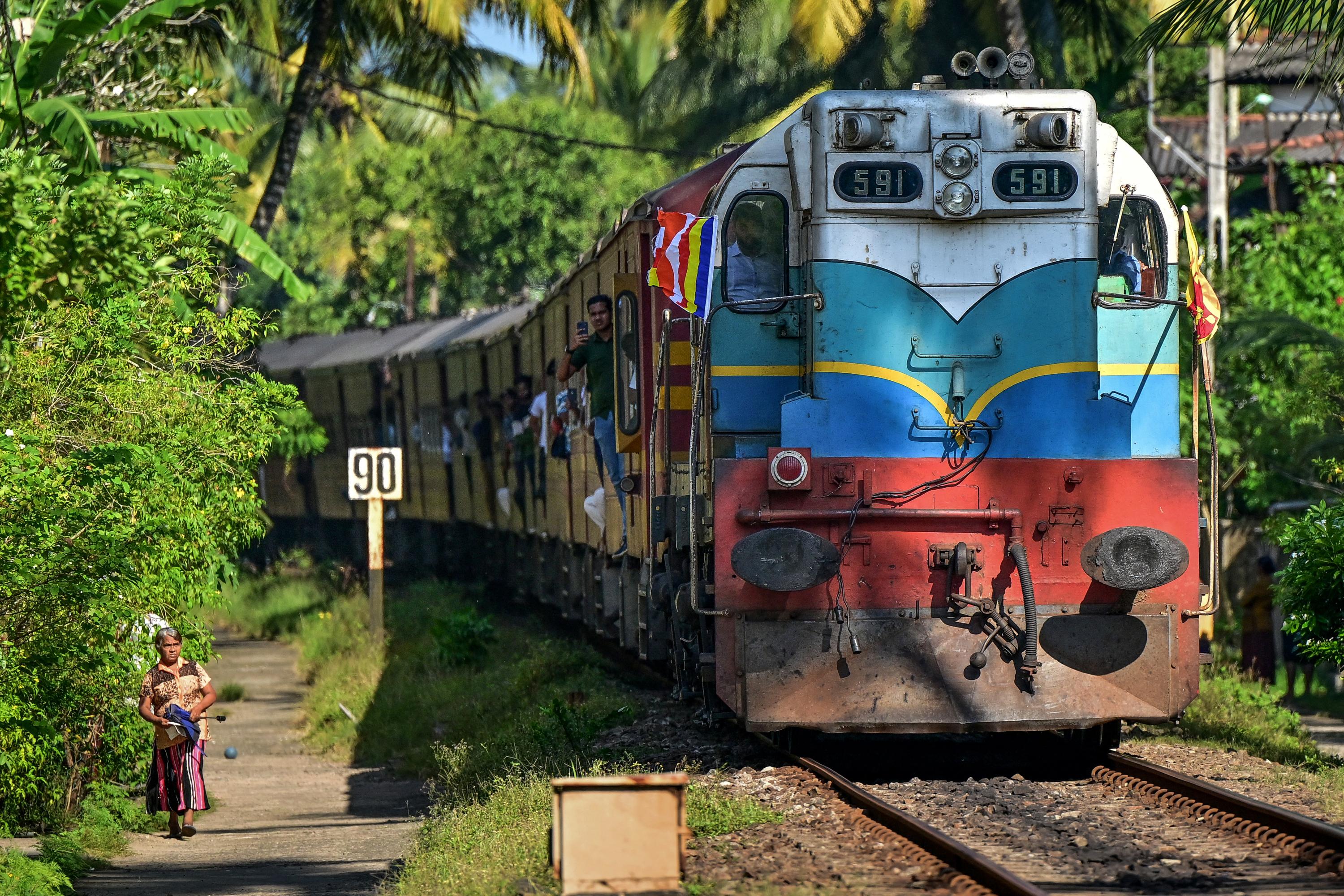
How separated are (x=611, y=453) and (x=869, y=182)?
4201 mm

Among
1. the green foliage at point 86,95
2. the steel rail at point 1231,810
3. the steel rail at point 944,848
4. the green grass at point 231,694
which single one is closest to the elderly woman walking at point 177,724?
the green foliage at point 86,95

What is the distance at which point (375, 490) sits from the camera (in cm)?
1859

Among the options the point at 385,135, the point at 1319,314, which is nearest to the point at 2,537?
the point at 1319,314

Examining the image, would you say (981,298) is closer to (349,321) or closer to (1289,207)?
(1289,207)

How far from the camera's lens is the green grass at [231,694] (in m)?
18.6

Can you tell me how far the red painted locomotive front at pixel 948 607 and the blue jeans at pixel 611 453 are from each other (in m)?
3.50

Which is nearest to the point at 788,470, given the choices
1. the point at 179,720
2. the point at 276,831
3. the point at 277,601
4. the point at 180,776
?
the point at 179,720

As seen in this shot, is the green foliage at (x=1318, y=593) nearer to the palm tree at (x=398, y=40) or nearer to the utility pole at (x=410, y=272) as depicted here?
the palm tree at (x=398, y=40)

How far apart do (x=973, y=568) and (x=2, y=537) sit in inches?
190

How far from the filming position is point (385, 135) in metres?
35.9

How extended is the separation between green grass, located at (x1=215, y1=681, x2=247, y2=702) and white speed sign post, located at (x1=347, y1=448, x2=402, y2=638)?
5.16 feet

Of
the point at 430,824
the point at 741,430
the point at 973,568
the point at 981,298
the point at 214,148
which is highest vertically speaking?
Result: the point at 214,148

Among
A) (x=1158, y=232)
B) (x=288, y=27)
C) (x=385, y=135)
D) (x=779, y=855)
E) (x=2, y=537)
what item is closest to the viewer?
(x=779, y=855)

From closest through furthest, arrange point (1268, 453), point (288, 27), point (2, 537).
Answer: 1. point (2, 537)
2. point (1268, 453)
3. point (288, 27)
